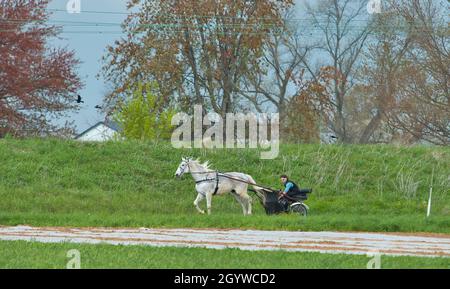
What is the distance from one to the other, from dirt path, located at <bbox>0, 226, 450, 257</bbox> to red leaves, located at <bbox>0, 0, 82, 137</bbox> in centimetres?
2777

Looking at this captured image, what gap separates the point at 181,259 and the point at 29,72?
3798 cm

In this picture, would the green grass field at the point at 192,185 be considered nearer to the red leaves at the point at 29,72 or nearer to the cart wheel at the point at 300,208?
the cart wheel at the point at 300,208

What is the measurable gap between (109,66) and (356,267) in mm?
46326

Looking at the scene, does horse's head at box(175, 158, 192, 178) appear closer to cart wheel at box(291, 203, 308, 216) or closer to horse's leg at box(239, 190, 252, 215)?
horse's leg at box(239, 190, 252, 215)

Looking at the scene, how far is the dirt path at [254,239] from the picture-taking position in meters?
18.9

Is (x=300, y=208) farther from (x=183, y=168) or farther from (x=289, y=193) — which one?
(x=183, y=168)

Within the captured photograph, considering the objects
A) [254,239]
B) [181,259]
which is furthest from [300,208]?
[181,259]

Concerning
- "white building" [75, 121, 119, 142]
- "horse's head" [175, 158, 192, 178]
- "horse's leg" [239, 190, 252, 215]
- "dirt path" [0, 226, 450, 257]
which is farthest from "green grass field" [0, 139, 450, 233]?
"white building" [75, 121, 119, 142]

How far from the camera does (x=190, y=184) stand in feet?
118

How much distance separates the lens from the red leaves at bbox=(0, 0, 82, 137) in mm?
51562

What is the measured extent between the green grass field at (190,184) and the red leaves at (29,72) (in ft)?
38.6
